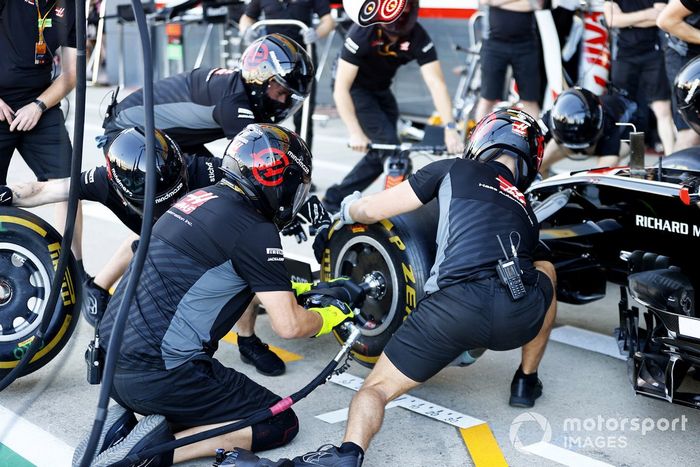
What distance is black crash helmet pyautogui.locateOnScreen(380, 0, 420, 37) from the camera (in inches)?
254

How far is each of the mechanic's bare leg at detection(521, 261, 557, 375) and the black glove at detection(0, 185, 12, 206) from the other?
242 cm

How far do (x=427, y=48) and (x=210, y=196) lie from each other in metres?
3.63

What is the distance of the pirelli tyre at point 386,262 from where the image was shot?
4.30 meters

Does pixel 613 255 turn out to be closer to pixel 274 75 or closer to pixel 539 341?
pixel 539 341

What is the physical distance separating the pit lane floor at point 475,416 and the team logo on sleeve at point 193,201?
685 mm

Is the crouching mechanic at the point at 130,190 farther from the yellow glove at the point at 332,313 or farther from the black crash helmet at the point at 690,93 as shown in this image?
the black crash helmet at the point at 690,93

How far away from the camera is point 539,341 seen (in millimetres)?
4195

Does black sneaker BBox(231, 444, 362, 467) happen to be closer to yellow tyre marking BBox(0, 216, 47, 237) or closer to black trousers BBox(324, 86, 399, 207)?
yellow tyre marking BBox(0, 216, 47, 237)

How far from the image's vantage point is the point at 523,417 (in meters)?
4.15

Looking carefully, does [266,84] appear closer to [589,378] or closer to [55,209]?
[55,209]

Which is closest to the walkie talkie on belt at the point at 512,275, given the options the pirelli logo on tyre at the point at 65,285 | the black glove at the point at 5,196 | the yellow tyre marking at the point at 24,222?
the pirelli logo on tyre at the point at 65,285

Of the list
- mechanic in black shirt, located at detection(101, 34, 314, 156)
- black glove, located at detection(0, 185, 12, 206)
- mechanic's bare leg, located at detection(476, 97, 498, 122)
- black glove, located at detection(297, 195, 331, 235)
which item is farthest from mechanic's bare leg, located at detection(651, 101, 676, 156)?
black glove, located at detection(0, 185, 12, 206)

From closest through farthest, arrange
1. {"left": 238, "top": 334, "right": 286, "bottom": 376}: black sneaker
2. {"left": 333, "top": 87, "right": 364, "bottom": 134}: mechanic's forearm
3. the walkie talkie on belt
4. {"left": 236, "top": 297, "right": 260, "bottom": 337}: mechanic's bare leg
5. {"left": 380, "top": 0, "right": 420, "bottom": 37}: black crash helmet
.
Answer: the walkie talkie on belt < {"left": 238, "top": 334, "right": 286, "bottom": 376}: black sneaker < {"left": 236, "top": 297, "right": 260, "bottom": 337}: mechanic's bare leg < {"left": 380, "top": 0, "right": 420, "bottom": 37}: black crash helmet < {"left": 333, "top": 87, "right": 364, "bottom": 134}: mechanic's forearm

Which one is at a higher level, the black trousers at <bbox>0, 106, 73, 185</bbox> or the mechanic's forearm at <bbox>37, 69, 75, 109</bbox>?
the mechanic's forearm at <bbox>37, 69, 75, 109</bbox>
